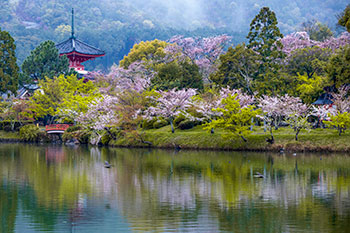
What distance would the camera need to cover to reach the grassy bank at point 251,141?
116 feet

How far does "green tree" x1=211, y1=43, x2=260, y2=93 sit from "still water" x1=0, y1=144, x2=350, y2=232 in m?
16.3

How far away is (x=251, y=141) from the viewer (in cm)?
3816

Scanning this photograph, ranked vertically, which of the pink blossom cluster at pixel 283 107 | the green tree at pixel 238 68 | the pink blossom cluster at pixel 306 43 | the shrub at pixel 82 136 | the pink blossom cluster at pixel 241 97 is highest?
the pink blossom cluster at pixel 306 43

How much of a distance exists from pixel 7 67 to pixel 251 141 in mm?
31639

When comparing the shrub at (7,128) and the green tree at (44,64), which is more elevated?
the green tree at (44,64)

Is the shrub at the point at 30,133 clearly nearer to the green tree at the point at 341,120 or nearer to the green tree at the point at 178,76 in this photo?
the green tree at the point at 178,76

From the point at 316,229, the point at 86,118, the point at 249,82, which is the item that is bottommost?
the point at 316,229

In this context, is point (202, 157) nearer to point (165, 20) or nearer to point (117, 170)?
point (117, 170)

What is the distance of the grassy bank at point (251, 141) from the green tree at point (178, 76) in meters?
6.12

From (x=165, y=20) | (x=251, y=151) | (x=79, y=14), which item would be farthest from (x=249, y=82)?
(x=165, y=20)

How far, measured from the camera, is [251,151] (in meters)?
37.4

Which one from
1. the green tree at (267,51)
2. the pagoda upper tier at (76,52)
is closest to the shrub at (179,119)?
the green tree at (267,51)

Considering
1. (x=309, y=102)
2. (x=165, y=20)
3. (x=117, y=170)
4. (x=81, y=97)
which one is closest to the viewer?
(x=117, y=170)

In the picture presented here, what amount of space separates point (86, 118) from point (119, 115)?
4587 mm
